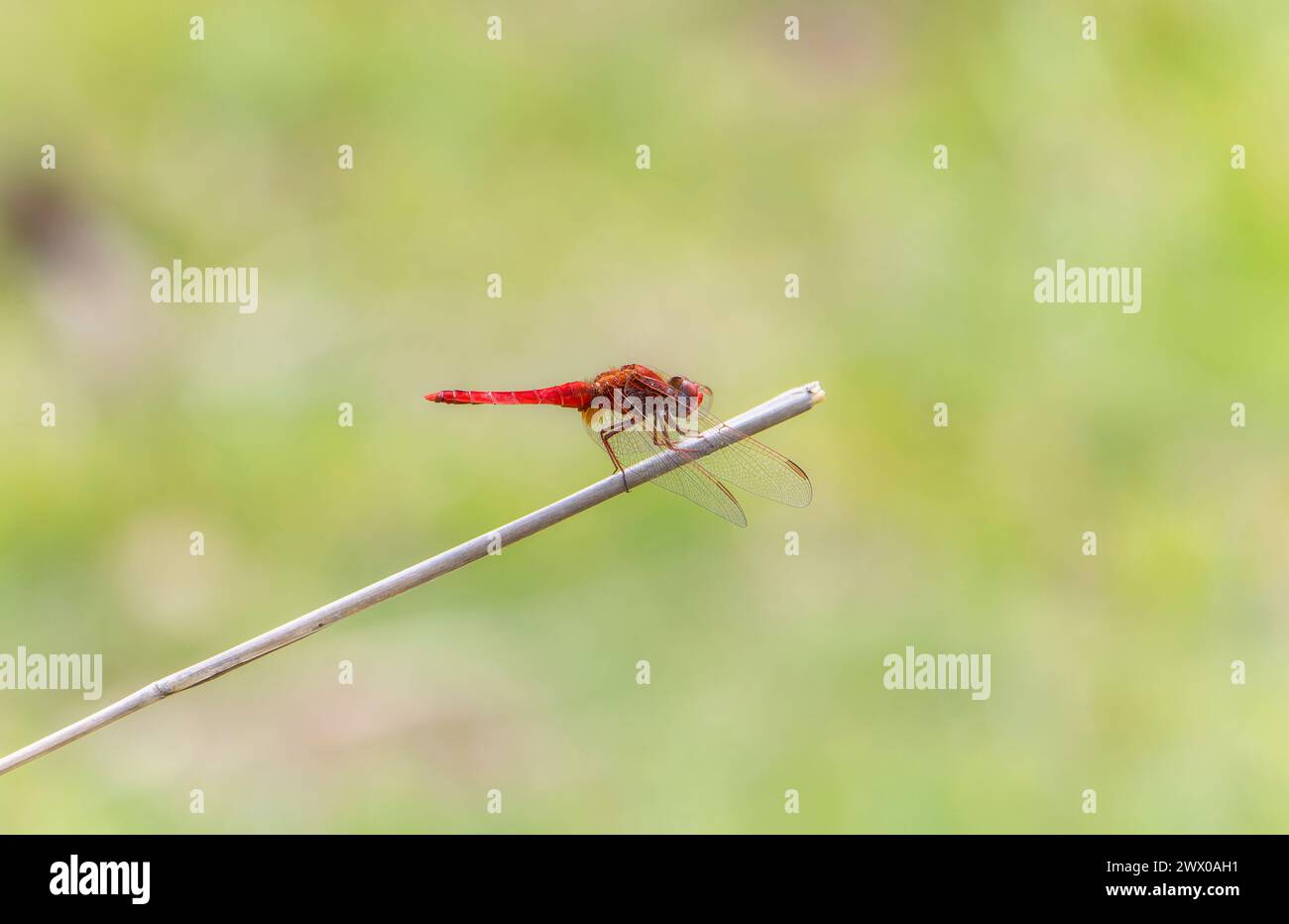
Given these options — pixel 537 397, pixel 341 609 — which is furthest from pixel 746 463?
pixel 341 609

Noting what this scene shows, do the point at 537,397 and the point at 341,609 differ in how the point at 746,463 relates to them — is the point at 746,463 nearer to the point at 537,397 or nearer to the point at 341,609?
the point at 537,397

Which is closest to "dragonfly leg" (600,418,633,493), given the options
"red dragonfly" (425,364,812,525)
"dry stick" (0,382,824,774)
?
"red dragonfly" (425,364,812,525)

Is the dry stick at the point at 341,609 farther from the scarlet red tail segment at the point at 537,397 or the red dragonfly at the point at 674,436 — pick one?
the scarlet red tail segment at the point at 537,397

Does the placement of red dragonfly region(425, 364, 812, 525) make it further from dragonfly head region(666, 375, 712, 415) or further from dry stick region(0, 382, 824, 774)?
dry stick region(0, 382, 824, 774)

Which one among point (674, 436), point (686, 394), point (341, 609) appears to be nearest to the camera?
point (341, 609)

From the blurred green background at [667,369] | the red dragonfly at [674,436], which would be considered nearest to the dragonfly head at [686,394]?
the red dragonfly at [674,436]
